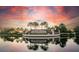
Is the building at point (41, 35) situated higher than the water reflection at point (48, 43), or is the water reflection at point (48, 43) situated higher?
the building at point (41, 35)

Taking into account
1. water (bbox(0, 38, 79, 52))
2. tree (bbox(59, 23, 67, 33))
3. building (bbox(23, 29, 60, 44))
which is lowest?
water (bbox(0, 38, 79, 52))

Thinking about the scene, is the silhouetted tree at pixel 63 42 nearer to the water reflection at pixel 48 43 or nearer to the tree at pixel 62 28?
the water reflection at pixel 48 43

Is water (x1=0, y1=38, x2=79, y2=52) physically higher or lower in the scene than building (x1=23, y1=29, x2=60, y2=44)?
lower

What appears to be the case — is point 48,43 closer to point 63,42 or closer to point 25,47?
point 63,42

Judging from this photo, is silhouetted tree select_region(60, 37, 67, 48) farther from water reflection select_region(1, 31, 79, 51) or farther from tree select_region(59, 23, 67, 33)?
tree select_region(59, 23, 67, 33)

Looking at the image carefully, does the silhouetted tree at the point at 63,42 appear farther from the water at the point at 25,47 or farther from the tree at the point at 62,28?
the tree at the point at 62,28

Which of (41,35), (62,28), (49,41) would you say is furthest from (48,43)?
(62,28)

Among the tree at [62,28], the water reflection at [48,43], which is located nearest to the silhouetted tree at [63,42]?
the water reflection at [48,43]

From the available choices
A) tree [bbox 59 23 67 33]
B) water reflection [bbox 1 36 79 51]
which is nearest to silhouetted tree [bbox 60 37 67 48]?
water reflection [bbox 1 36 79 51]

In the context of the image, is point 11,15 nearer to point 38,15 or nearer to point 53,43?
point 38,15

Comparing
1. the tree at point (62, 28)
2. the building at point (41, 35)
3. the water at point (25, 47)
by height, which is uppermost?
the tree at point (62, 28)

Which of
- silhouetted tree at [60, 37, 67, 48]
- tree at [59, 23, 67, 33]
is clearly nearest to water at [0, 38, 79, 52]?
silhouetted tree at [60, 37, 67, 48]
